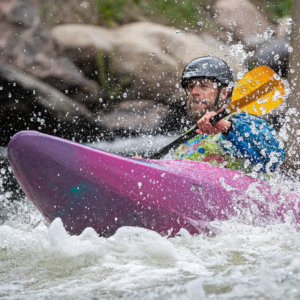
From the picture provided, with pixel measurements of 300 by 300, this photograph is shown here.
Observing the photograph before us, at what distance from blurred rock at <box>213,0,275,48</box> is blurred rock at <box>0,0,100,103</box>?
200 centimetres

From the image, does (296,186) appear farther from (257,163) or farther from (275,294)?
(275,294)

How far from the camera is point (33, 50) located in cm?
561

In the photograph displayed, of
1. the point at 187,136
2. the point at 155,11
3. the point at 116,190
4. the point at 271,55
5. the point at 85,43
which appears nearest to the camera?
the point at 116,190

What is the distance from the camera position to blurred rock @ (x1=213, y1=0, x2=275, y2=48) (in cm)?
627

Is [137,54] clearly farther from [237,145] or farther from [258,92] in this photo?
[237,145]

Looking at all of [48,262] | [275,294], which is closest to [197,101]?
[48,262]

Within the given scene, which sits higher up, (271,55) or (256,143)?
(271,55)

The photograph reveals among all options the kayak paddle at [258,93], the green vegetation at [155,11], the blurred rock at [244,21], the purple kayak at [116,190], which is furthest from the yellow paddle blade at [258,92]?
the blurred rock at [244,21]

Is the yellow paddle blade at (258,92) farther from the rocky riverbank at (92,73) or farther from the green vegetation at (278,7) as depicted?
the green vegetation at (278,7)

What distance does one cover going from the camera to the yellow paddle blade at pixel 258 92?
2914mm

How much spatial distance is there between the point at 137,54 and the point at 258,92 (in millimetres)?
3177

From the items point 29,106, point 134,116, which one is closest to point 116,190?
point 29,106

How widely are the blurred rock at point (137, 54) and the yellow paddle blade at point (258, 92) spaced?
9.63ft

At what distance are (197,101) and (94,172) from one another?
87 cm
